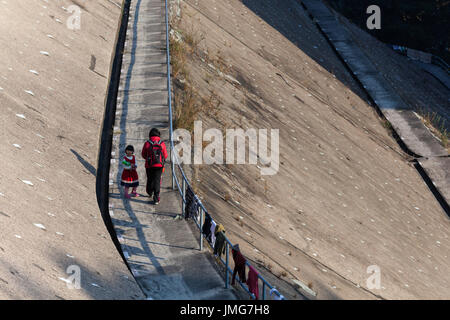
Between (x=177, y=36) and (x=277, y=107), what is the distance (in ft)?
12.0

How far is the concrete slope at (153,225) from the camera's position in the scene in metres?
7.88

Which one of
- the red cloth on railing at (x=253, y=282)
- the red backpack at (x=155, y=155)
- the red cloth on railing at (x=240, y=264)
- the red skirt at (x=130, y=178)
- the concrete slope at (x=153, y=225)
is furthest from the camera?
the red skirt at (x=130, y=178)

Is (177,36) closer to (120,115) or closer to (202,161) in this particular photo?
(120,115)

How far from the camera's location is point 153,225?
918 centimetres

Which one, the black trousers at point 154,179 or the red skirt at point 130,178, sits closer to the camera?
the black trousers at point 154,179

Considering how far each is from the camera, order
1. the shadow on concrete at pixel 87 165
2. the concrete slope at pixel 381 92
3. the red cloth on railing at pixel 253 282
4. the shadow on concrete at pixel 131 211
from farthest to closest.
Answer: the concrete slope at pixel 381 92, the shadow on concrete at pixel 87 165, the shadow on concrete at pixel 131 211, the red cloth on railing at pixel 253 282

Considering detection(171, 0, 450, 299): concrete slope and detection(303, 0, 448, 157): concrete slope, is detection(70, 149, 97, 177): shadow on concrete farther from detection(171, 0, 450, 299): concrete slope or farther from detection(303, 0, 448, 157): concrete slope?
detection(303, 0, 448, 157): concrete slope

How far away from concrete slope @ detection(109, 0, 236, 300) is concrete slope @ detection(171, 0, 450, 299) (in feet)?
3.13

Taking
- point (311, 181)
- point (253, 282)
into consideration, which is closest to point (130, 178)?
point (253, 282)

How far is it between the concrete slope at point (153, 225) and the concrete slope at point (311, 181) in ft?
3.13

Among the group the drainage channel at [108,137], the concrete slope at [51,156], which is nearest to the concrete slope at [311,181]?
the drainage channel at [108,137]

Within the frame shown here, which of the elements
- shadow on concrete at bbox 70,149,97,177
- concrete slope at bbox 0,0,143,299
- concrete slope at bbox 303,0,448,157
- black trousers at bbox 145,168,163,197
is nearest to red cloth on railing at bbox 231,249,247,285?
concrete slope at bbox 0,0,143,299

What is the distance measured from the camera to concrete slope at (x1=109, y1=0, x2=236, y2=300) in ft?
25.8

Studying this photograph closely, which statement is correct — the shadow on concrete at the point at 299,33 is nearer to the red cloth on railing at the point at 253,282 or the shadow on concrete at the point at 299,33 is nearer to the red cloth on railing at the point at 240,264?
the red cloth on railing at the point at 240,264
